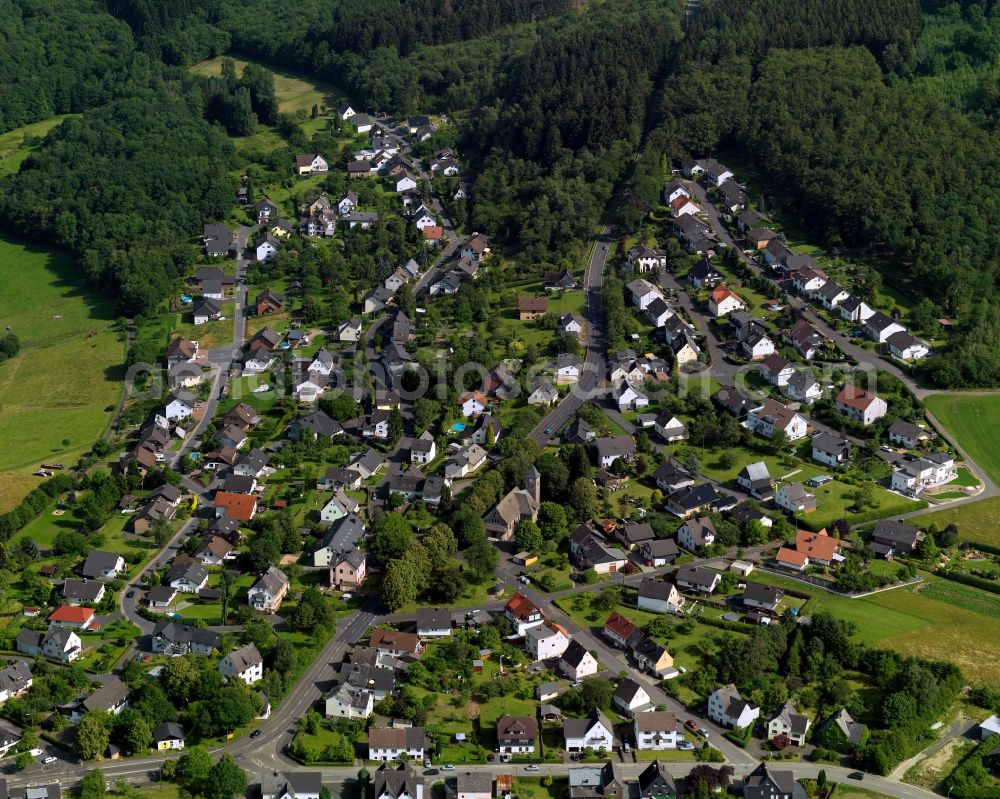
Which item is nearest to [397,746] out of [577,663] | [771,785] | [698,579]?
[577,663]

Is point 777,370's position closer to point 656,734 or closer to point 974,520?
point 974,520

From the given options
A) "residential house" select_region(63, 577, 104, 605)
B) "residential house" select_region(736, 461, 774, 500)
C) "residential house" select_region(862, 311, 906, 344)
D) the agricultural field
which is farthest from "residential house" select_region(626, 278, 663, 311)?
"residential house" select_region(63, 577, 104, 605)

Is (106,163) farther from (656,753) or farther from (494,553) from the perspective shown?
(656,753)

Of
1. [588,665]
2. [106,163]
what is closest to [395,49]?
[106,163]

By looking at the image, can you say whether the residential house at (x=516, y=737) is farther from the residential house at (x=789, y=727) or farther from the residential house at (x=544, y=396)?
the residential house at (x=544, y=396)

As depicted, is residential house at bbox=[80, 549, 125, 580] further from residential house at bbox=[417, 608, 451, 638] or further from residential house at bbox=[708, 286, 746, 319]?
residential house at bbox=[708, 286, 746, 319]

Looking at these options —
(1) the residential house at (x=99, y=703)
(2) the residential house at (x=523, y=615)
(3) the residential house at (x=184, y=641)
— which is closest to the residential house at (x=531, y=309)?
(2) the residential house at (x=523, y=615)
